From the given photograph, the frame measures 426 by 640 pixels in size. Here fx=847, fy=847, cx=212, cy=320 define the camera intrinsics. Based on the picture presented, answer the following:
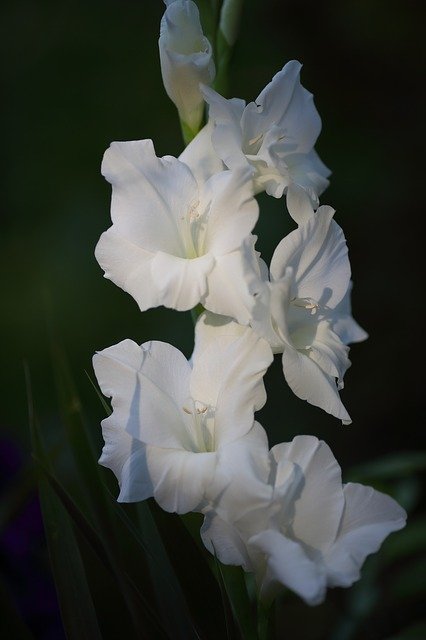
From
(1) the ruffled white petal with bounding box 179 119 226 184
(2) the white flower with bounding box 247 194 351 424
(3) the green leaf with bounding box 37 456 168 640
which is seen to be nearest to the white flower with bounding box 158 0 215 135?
(1) the ruffled white petal with bounding box 179 119 226 184

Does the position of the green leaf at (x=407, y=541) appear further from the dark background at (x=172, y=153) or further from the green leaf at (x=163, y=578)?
the dark background at (x=172, y=153)

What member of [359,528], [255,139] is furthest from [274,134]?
[359,528]

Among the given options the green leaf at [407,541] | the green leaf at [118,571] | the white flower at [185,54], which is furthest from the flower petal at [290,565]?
the green leaf at [407,541]

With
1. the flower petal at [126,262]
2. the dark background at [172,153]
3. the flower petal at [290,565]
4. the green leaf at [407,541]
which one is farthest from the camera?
the dark background at [172,153]

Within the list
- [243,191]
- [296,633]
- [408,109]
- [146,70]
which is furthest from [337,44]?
A: [243,191]

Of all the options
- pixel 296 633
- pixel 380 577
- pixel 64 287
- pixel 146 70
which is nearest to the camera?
pixel 296 633

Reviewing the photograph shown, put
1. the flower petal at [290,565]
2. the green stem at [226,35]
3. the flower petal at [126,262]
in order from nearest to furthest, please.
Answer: the flower petal at [290,565] < the flower petal at [126,262] < the green stem at [226,35]

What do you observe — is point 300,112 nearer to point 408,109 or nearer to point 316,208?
point 316,208
